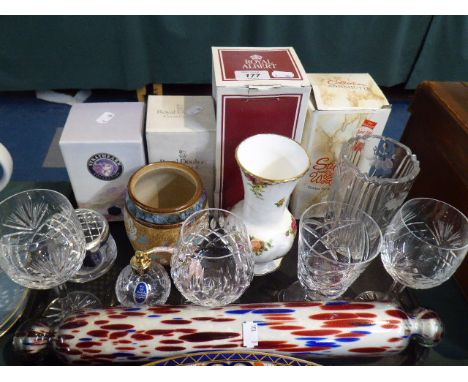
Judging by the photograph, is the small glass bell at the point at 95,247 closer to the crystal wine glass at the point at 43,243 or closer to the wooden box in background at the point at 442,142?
the crystal wine glass at the point at 43,243

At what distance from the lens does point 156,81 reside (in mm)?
1498

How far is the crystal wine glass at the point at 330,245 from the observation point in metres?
0.47

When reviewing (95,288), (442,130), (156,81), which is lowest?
(156,81)

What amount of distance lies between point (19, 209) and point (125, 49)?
1.00 m

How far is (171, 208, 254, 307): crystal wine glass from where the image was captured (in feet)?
1.55

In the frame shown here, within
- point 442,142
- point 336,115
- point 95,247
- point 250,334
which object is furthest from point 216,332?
point 442,142

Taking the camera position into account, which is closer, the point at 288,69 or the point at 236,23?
the point at 288,69

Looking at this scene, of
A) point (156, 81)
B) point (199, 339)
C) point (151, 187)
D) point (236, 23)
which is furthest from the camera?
point (156, 81)

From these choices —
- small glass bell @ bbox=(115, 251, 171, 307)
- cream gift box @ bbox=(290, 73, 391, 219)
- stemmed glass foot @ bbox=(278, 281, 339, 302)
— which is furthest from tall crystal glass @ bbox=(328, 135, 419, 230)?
small glass bell @ bbox=(115, 251, 171, 307)

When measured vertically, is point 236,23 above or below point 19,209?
below

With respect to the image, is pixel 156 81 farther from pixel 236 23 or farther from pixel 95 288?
pixel 95 288

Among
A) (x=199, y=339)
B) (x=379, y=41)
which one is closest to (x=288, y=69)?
(x=199, y=339)

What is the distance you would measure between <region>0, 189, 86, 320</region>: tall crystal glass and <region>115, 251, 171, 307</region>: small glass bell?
0.20ft

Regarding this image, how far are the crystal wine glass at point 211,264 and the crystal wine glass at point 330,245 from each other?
70mm
